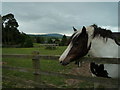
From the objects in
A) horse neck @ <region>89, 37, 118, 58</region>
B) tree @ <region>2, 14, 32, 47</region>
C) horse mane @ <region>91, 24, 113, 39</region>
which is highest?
tree @ <region>2, 14, 32, 47</region>

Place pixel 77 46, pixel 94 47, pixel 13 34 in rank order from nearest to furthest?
1. pixel 77 46
2. pixel 94 47
3. pixel 13 34

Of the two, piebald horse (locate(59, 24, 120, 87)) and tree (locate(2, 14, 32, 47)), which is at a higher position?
tree (locate(2, 14, 32, 47))

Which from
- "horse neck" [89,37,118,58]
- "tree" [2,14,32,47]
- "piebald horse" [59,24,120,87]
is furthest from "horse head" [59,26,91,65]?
"tree" [2,14,32,47]

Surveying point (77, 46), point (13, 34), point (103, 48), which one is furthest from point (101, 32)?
Result: point (13, 34)

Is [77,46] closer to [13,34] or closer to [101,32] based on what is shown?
[101,32]

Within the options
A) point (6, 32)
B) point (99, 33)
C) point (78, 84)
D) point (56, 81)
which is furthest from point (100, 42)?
point (6, 32)

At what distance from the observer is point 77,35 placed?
131 inches

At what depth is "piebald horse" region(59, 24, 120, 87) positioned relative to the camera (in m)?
3.28

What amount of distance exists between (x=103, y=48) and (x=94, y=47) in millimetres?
168

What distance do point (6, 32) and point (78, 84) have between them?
44.9 meters

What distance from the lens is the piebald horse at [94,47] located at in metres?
3.28

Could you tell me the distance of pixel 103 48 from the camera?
3.41 m

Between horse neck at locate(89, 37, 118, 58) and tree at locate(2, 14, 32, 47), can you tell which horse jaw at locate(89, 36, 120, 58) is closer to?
horse neck at locate(89, 37, 118, 58)

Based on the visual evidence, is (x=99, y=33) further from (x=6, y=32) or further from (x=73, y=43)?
(x=6, y=32)
